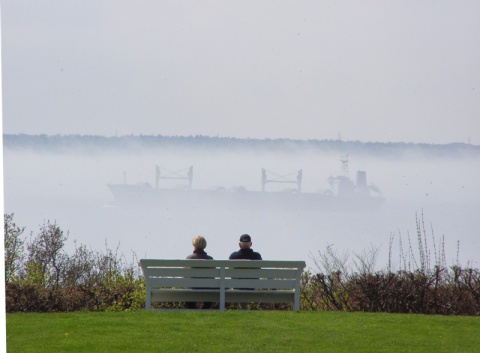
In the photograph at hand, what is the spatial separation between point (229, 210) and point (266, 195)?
5266mm

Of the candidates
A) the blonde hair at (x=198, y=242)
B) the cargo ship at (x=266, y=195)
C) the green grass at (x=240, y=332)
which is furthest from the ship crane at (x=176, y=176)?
the green grass at (x=240, y=332)

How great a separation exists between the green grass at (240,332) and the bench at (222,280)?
0.29 metres

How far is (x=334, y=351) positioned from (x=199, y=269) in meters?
2.04

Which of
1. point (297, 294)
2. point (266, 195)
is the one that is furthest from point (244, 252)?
point (266, 195)

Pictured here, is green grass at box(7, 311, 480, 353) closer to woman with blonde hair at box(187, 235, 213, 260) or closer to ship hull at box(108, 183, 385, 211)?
woman with blonde hair at box(187, 235, 213, 260)

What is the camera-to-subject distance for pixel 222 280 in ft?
26.4

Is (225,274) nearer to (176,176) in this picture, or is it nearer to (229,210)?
(176,176)

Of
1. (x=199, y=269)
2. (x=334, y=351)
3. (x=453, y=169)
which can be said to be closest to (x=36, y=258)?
(x=199, y=269)

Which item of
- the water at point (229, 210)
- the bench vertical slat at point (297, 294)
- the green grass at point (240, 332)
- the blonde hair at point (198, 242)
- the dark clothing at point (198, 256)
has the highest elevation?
the water at point (229, 210)

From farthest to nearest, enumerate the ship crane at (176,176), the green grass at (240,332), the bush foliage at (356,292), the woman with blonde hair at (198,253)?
the ship crane at (176,176) < the woman with blonde hair at (198,253) < the bush foliage at (356,292) < the green grass at (240,332)

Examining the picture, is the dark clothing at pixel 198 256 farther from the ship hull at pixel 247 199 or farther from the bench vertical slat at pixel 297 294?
the ship hull at pixel 247 199

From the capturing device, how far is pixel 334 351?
249 inches

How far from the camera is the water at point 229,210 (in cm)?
Answer: 5719

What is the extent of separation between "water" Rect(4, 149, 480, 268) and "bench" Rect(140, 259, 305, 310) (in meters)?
43.5
